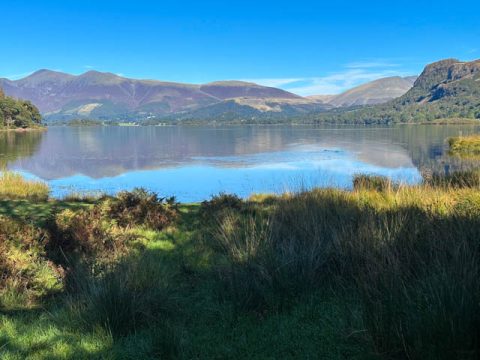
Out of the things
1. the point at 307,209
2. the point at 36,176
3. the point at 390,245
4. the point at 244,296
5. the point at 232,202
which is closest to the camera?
the point at 244,296

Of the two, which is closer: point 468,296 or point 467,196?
point 468,296

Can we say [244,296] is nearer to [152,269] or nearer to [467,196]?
[152,269]

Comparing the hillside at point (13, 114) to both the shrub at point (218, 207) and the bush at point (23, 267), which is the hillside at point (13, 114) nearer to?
the shrub at point (218, 207)

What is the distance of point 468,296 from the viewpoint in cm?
367

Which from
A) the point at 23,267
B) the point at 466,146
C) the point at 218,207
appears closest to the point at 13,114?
the point at 466,146

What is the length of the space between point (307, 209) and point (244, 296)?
3362 mm

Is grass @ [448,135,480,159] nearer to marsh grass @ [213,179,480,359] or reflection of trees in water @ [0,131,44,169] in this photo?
marsh grass @ [213,179,480,359]

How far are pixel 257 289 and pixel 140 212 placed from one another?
15.6 feet

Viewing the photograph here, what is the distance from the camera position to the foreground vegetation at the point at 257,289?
384cm

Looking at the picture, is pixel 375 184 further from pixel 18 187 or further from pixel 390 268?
pixel 18 187

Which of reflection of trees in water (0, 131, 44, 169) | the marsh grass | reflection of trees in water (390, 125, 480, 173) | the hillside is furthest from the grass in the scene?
the hillside

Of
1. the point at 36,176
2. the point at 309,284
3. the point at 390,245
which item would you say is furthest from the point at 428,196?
the point at 36,176

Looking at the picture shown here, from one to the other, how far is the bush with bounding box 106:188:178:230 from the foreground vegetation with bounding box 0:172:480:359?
78cm

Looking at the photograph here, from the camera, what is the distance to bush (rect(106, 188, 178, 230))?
8883mm
